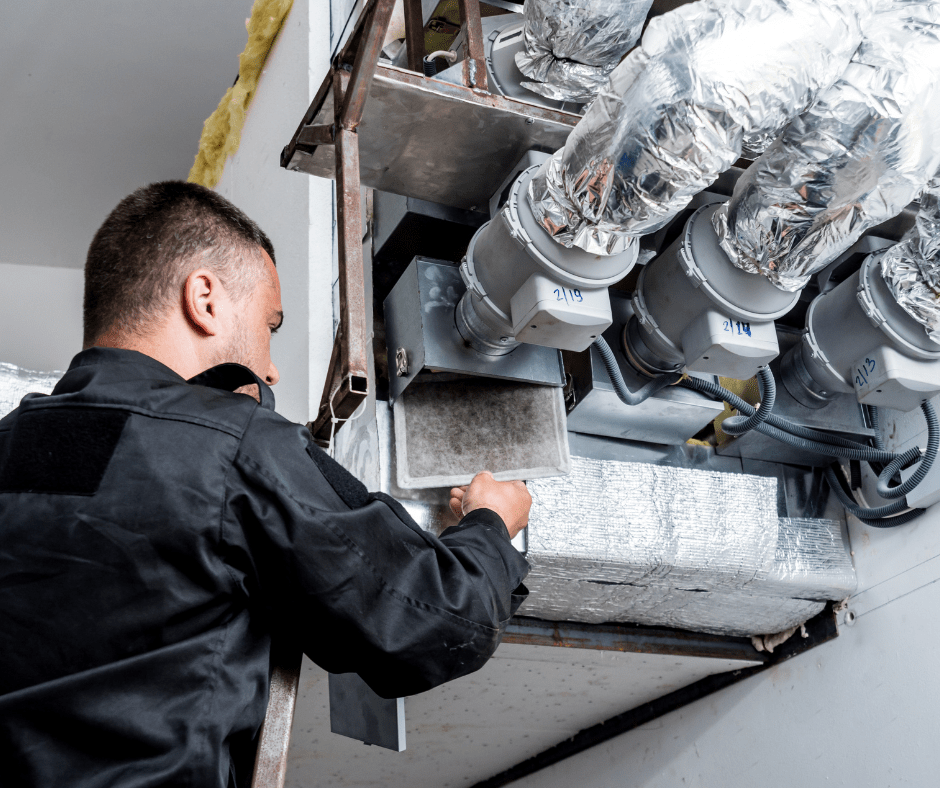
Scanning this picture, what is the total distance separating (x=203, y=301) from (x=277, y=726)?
17.0 inches

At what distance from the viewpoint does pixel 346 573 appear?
76cm

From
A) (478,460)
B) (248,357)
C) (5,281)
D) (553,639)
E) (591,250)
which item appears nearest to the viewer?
(248,357)

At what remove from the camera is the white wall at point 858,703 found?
4.70ft

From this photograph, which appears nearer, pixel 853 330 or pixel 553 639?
pixel 853 330

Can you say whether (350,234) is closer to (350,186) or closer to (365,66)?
(350,186)

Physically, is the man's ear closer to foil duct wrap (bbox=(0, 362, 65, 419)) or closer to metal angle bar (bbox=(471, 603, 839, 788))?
foil duct wrap (bbox=(0, 362, 65, 419))

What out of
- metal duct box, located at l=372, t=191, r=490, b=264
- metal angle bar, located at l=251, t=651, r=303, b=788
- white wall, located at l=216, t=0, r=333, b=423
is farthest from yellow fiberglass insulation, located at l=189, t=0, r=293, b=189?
metal angle bar, located at l=251, t=651, r=303, b=788

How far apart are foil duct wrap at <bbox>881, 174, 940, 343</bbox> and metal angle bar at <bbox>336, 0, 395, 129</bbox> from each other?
0.77m

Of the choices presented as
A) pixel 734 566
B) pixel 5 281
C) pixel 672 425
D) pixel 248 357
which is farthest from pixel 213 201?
pixel 5 281

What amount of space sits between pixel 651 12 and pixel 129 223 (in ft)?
3.34

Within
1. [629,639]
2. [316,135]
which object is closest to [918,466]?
[629,639]

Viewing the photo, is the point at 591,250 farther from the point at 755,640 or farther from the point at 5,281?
the point at 5,281

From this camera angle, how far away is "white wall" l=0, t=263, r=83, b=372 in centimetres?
369

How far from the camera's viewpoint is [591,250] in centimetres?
118
